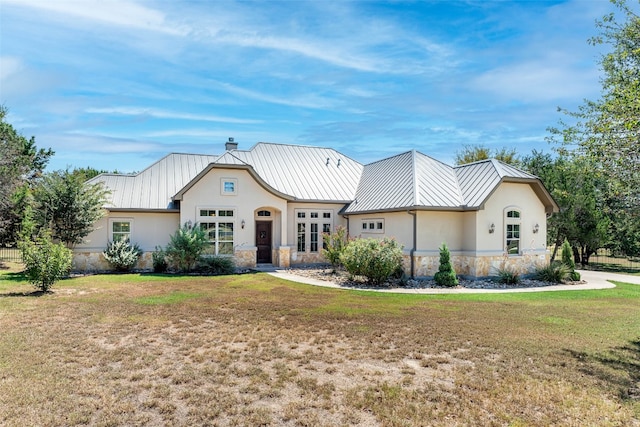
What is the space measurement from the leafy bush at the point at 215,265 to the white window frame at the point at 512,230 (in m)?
12.3

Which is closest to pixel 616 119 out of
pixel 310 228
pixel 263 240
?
pixel 310 228

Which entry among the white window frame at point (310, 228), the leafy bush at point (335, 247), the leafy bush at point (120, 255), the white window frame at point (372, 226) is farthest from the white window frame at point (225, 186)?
the white window frame at point (372, 226)

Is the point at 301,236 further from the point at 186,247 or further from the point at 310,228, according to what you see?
the point at 186,247

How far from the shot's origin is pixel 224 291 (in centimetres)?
1412

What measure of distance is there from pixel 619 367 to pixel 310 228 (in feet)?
55.4

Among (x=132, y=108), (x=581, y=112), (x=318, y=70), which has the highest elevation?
(x=318, y=70)

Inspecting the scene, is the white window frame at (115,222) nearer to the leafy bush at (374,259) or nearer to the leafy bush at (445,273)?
the leafy bush at (374,259)

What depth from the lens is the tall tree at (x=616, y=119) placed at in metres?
7.33

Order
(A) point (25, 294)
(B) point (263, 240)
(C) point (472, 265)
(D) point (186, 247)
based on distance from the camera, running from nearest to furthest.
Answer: (A) point (25, 294) < (C) point (472, 265) < (D) point (186, 247) < (B) point (263, 240)

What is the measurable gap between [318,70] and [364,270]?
8171 mm

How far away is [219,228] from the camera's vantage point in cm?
2036

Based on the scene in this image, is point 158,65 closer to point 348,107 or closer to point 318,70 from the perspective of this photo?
point 318,70

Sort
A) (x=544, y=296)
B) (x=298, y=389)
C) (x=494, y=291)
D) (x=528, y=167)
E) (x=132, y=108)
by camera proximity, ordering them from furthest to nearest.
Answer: (x=528, y=167) < (x=132, y=108) < (x=494, y=291) < (x=544, y=296) < (x=298, y=389)

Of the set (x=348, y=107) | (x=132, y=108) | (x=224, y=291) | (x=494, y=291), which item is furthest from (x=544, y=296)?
(x=132, y=108)
